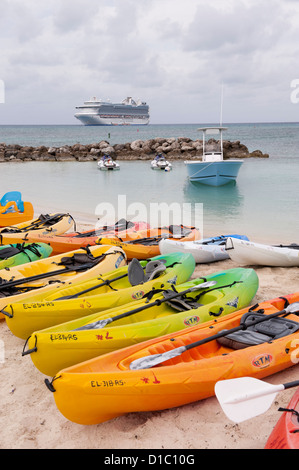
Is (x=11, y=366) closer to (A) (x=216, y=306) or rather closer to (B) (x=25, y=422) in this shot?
(B) (x=25, y=422)

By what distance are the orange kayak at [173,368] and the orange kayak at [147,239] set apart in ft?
11.1

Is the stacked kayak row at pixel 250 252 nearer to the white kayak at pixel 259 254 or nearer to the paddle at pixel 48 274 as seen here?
the white kayak at pixel 259 254

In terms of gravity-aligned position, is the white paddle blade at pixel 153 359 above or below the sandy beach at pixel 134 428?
above

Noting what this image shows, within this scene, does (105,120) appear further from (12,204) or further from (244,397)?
(244,397)

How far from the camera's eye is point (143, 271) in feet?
18.2

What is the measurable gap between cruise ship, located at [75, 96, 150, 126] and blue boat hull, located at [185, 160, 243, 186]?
80930mm

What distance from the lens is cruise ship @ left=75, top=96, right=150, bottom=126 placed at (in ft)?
315

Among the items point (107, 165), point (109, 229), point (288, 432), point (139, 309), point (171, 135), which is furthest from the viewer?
point (171, 135)

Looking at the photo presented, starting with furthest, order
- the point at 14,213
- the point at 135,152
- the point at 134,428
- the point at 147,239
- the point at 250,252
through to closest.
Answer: the point at 135,152
the point at 14,213
the point at 147,239
the point at 250,252
the point at 134,428

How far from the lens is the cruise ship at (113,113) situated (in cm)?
9612

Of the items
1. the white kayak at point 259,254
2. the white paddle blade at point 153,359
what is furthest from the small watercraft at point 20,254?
the white paddle blade at point 153,359

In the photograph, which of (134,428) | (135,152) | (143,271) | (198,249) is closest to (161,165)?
(135,152)

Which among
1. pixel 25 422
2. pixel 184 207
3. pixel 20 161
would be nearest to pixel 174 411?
pixel 25 422

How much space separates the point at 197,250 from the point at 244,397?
4.70 metres
